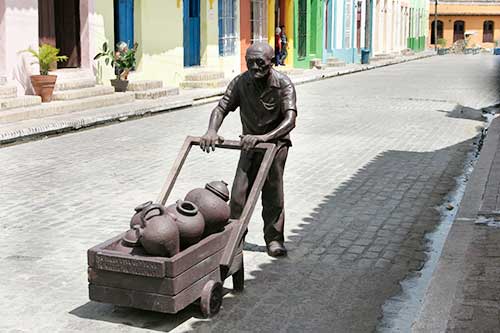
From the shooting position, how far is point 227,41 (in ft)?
84.1

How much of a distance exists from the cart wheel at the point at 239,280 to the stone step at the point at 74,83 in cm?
1212

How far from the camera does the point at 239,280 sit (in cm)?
537

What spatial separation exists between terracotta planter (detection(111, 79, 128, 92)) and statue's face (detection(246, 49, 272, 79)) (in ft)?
43.6

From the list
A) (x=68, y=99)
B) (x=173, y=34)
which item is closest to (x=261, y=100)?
(x=68, y=99)

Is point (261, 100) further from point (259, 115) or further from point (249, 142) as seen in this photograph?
point (249, 142)

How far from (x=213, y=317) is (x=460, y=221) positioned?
2876mm

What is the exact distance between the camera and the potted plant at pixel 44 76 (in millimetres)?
15766

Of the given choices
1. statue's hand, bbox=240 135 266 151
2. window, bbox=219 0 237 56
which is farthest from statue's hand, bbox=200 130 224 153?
window, bbox=219 0 237 56

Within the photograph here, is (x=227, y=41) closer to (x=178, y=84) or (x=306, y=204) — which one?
→ (x=178, y=84)

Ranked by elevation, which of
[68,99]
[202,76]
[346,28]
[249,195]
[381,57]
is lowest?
[249,195]

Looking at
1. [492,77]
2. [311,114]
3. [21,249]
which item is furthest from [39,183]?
[492,77]

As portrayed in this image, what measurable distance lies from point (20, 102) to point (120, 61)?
3763mm

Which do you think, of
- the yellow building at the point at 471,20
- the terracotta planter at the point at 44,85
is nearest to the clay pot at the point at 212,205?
the terracotta planter at the point at 44,85

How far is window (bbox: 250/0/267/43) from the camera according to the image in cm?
2787
